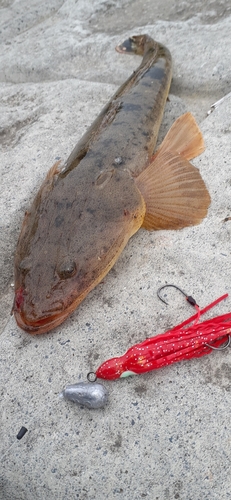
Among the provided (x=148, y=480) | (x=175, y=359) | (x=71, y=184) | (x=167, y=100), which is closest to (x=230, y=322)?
(x=175, y=359)

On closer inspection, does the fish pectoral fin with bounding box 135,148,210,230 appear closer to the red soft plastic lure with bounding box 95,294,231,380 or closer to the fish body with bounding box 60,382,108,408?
the red soft plastic lure with bounding box 95,294,231,380

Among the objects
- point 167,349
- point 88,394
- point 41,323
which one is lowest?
point 167,349

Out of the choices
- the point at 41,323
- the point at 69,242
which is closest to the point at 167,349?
the point at 41,323

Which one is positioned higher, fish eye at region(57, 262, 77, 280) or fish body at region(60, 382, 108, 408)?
fish eye at region(57, 262, 77, 280)

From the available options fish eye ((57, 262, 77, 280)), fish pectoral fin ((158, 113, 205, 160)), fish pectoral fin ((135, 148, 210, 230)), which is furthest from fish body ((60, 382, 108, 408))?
fish pectoral fin ((158, 113, 205, 160))

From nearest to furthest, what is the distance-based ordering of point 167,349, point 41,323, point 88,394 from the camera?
point 88,394
point 167,349
point 41,323

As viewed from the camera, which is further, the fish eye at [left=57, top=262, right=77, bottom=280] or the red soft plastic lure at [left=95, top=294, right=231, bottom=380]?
the fish eye at [left=57, top=262, right=77, bottom=280]

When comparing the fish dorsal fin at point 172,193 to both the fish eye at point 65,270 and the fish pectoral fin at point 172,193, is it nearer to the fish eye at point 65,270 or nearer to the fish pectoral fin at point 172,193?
the fish pectoral fin at point 172,193

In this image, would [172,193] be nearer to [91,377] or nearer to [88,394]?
[91,377]
